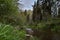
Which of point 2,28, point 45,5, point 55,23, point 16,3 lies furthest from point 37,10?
point 2,28

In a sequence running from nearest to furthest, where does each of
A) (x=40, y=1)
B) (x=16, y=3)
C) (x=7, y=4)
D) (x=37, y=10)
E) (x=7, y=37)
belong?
(x=7, y=37), (x=7, y=4), (x=16, y=3), (x=40, y=1), (x=37, y=10)

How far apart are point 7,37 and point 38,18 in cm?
1642

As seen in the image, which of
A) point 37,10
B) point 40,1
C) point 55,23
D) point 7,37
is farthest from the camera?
point 37,10

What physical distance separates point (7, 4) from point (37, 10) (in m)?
12.8

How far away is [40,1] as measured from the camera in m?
19.9

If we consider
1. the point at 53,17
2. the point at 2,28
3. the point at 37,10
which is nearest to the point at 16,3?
the point at 2,28

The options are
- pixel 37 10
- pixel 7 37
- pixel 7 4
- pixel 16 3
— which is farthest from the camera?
pixel 37 10

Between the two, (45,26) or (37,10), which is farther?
(37,10)

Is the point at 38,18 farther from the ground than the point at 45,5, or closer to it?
closer to it

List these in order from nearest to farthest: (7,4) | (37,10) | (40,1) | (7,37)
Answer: (7,37)
(7,4)
(40,1)
(37,10)

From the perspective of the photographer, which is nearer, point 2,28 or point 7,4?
point 2,28

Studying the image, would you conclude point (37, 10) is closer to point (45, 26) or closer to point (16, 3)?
point (45, 26)

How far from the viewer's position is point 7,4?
8.73 meters

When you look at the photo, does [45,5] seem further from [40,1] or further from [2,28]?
[2,28]
